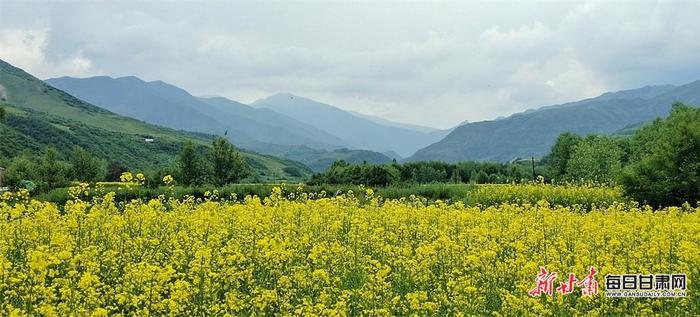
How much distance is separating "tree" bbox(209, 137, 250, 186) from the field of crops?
1256 inches

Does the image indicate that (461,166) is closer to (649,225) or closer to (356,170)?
(356,170)

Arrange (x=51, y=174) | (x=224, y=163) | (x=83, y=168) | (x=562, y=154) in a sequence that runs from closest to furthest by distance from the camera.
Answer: (x=224, y=163), (x=51, y=174), (x=83, y=168), (x=562, y=154)

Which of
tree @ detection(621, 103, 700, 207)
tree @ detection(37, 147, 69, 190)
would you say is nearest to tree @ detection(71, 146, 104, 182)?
tree @ detection(37, 147, 69, 190)

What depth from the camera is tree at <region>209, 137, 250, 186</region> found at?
161 ft

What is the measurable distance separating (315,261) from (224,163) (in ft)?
134

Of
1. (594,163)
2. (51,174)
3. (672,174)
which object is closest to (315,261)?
(672,174)

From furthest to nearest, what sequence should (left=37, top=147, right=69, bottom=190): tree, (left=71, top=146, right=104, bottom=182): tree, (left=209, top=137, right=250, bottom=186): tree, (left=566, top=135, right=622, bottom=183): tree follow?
(left=71, top=146, right=104, bottom=182): tree < (left=37, top=147, right=69, bottom=190): tree < (left=209, top=137, right=250, bottom=186): tree < (left=566, top=135, right=622, bottom=183): tree

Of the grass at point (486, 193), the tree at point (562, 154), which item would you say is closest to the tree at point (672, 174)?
Result: the grass at point (486, 193)

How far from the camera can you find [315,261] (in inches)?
387

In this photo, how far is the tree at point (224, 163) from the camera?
49125 mm

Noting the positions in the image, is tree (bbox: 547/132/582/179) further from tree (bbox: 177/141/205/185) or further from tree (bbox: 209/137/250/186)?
tree (bbox: 177/141/205/185)

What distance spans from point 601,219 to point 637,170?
12764 mm

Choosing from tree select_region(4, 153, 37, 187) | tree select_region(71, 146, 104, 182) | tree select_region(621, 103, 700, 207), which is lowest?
tree select_region(4, 153, 37, 187)

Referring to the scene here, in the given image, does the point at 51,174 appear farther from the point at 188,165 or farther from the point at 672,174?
the point at 672,174
